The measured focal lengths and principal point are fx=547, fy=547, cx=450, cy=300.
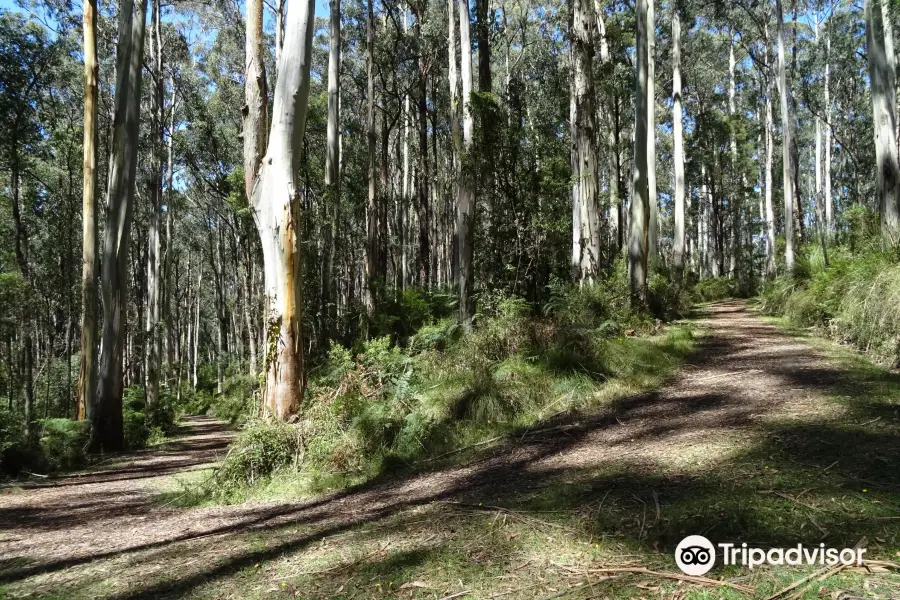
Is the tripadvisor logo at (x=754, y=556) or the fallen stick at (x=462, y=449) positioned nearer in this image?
the tripadvisor logo at (x=754, y=556)

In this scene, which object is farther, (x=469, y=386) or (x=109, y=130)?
(x=109, y=130)

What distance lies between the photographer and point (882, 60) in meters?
9.46

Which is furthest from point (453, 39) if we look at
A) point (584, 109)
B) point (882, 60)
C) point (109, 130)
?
point (109, 130)

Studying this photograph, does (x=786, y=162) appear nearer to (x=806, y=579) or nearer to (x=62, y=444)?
(x=806, y=579)

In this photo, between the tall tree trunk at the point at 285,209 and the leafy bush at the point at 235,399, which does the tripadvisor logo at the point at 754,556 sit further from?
the leafy bush at the point at 235,399

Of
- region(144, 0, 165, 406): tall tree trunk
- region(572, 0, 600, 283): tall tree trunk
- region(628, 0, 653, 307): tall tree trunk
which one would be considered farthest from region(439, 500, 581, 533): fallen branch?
region(144, 0, 165, 406): tall tree trunk

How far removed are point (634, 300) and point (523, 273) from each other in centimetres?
215

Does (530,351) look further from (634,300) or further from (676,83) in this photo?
(676,83)

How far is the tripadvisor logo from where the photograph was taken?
7.36ft

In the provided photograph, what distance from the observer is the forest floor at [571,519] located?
8.12 ft

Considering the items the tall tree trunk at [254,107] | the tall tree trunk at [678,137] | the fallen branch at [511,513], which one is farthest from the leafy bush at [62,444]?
the tall tree trunk at [678,137]

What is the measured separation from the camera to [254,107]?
662 cm

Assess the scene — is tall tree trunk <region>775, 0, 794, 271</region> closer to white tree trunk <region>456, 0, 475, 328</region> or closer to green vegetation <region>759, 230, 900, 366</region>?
green vegetation <region>759, 230, 900, 366</region>

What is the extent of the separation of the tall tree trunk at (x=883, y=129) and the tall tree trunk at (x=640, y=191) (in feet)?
11.8
